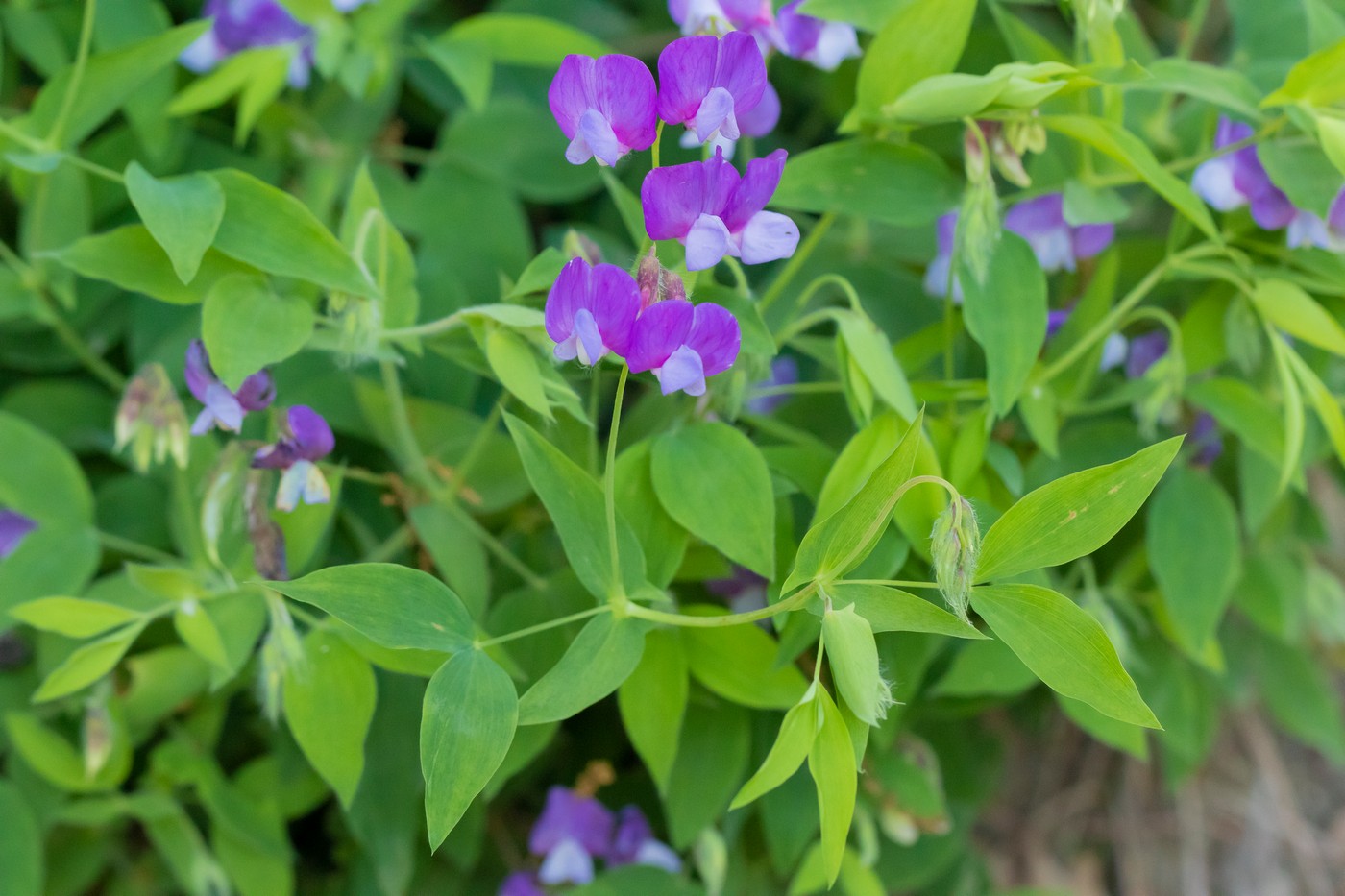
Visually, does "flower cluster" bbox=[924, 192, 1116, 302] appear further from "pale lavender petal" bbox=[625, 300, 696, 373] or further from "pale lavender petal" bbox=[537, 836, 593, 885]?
"pale lavender petal" bbox=[537, 836, 593, 885]

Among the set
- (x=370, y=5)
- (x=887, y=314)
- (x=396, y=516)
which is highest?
(x=370, y=5)

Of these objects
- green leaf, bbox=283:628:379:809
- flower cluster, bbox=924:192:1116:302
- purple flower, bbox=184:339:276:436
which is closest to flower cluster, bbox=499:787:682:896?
green leaf, bbox=283:628:379:809

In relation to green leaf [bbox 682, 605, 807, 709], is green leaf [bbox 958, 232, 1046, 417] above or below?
above

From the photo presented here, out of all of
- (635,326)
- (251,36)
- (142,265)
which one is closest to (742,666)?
(635,326)

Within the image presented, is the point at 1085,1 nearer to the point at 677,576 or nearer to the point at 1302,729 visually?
the point at 677,576

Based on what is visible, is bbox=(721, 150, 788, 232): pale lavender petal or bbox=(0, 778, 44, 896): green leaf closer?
bbox=(721, 150, 788, 232): pale lavender petal

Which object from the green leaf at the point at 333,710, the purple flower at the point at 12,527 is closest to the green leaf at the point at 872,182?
the green leaf at the point at 333,710

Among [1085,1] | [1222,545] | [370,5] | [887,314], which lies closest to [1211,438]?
[1222,545]
